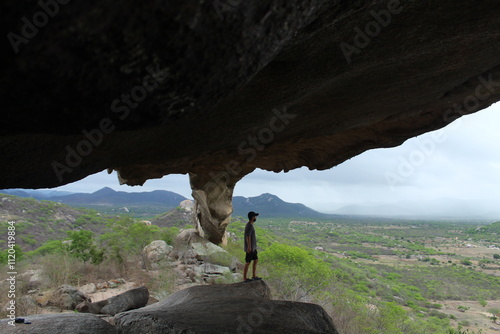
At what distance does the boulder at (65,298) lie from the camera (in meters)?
10.8

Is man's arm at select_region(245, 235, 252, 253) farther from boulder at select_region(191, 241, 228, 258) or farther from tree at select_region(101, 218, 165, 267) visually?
tree at select_region(101, 218, 165, 267)

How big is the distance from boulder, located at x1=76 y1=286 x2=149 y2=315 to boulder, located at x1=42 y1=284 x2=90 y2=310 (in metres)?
0.95

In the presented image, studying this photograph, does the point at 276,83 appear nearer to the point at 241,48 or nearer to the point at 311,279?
the point at 241,48

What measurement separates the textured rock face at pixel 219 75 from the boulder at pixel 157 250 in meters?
15.2

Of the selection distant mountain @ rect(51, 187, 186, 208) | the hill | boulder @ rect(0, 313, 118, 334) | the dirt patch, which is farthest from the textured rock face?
distant mountain @ rect(51, 187, 186, 208)

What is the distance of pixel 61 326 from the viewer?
4957 millimetres

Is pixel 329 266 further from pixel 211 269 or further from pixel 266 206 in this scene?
pixel 266 206

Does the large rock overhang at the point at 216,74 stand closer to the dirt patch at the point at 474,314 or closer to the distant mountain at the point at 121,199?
the dirt patch at the point at 474,314

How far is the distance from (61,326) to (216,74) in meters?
5.37

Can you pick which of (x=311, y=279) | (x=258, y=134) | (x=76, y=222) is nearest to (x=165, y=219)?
(x=76, y=222)

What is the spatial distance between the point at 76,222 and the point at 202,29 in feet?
135

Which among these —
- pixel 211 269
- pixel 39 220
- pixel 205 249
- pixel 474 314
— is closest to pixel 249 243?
pixel 211 269

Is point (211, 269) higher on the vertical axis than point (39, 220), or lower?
lower

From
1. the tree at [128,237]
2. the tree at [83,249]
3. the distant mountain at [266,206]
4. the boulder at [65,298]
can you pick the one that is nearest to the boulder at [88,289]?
the boulder at [65,298]
